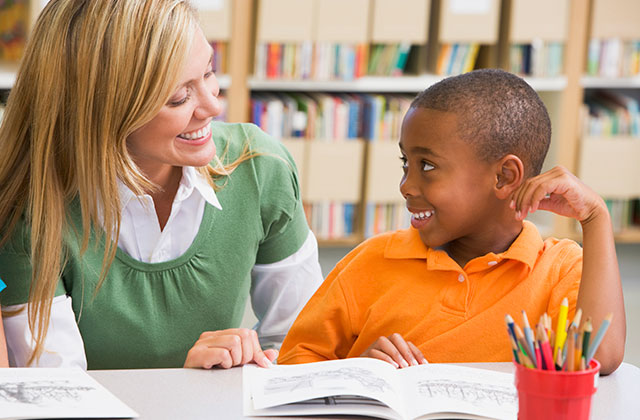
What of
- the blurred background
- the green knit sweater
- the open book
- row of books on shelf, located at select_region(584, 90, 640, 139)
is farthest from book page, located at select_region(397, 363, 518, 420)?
row of books on shelf, located at select_region(584, 90, 640, 139)

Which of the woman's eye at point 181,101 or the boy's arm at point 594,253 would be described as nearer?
the boy's arm at point 594,253

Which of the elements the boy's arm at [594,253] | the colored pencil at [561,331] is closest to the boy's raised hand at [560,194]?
the boy's arm at [594,253]

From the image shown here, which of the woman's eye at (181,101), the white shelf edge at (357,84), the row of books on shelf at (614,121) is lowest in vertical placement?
the row of books on shelf at (614,121)

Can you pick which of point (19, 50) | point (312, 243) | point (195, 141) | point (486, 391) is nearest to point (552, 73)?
point (19, 50)

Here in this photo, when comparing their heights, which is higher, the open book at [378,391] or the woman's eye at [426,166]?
the woman's eye at [426,166]

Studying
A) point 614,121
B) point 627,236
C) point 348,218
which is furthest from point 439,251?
point 627,236

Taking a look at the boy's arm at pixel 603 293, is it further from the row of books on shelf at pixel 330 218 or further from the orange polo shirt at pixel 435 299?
the row of books on shelf at pixel 330 218

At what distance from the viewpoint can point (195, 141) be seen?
4.47 feet

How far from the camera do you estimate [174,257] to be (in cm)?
144

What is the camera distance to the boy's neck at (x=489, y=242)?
1.29m

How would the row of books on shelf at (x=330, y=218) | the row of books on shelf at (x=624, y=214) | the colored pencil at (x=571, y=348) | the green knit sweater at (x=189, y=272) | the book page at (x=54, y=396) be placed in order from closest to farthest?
1. the colored pencil at (x=571, y=348)
2. the book page at (x=54, y=396)
3. the green knit sweater at (x=189, y=272)
4. the row of books on shelf at (x=330, y=218)
5. the row of books on shelf at (x=624, y=214)

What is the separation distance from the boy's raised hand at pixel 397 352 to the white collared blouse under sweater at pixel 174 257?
397mm

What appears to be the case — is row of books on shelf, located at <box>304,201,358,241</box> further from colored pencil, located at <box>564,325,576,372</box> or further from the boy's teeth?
colored pencil, located at <box>564,325,576,372</box>

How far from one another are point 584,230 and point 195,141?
1.86 ft
